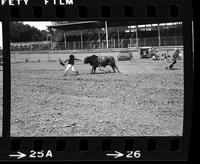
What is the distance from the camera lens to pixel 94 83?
6062 millimetres

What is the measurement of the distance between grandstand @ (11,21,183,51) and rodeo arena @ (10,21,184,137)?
0.02 meters

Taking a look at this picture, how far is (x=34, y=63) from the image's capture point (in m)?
6.05

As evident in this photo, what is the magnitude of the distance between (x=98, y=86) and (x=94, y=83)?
0.08 m

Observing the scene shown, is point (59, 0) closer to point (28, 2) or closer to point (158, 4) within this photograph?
point (28, 2)

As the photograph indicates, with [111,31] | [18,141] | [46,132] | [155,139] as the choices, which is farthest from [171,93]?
[18,141]

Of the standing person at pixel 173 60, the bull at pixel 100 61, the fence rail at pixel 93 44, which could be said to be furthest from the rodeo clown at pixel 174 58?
the bull at pixel 100 61

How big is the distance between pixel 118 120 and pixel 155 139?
67 centimetres

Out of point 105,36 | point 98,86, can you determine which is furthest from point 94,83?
point 105,36

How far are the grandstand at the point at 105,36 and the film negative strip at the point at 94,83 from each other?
2 centimetres

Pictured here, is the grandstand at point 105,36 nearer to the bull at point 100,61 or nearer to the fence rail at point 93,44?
the fence rail at point 93,44

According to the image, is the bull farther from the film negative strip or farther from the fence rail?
the fence rail

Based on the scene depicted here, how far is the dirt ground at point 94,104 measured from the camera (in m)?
5.99

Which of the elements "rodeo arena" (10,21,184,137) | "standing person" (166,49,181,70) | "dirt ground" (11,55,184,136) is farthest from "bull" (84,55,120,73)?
"standing person" (166,49,181,70)

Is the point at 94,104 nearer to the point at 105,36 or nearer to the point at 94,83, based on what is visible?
the point at 94,83
